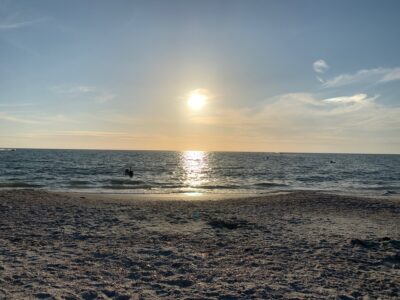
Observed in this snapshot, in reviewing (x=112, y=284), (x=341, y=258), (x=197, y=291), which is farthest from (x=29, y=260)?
(x=341, y=258)

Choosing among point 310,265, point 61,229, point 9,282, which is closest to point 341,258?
point 310,265

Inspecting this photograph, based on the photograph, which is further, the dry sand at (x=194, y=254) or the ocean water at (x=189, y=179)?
the ocean water at (x=189, y=179)

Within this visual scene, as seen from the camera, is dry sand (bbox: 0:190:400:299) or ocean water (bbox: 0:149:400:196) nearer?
dry sand (bbox: 0:190:400:299)

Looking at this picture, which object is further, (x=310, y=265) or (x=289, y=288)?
(x=310, y=265)

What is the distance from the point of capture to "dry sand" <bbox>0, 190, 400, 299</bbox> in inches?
284

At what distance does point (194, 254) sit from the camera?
9.71 metres

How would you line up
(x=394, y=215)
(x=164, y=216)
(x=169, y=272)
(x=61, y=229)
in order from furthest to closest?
(x=394, y=215) < (x=164, y=216) < (x=61, y=229) < (x=169, y=272)

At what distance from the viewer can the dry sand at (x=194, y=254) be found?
7.21m

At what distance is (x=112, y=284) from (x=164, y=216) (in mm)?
8263

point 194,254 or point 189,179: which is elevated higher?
point 194,254

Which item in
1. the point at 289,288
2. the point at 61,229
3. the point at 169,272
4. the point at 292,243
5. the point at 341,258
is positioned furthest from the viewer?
the point at 61,229

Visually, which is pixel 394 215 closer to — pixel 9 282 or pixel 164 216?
pixel 164 216

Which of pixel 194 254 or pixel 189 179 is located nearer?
pixel 194 254

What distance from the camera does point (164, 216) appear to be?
15648 mm
